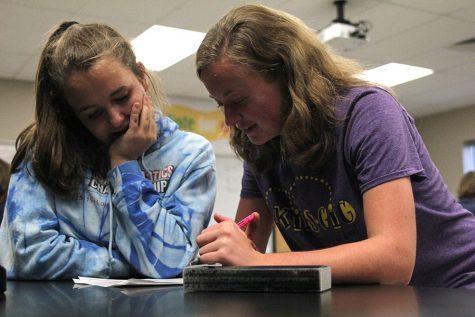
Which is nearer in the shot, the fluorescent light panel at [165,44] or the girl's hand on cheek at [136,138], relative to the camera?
the girl's hand on cheek at [136,138]

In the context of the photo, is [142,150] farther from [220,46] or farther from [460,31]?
[460,31]

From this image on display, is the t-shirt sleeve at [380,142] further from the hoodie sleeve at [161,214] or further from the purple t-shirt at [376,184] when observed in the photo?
the hoodie sleeve at [161,214]

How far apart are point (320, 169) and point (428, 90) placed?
5.13 m

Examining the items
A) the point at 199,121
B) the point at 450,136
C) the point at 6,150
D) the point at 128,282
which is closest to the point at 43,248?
the point at 128,282

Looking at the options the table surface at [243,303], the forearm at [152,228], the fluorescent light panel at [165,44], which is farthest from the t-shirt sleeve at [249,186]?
the fluorescent light panel at [165,44]

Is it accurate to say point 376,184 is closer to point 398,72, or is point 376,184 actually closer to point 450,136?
point 398,72

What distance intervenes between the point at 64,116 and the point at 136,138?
21 cm

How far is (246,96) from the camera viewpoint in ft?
3.38

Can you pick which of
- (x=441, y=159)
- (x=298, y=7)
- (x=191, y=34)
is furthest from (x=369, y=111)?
(x=441, y=159)

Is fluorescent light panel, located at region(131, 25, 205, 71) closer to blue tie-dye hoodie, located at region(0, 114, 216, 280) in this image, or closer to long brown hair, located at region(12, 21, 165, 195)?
long brown hair, located at region(12, 21, 165, 195)

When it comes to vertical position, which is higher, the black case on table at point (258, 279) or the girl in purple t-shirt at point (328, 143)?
the girl in purple t-shirt at point (328, 143)

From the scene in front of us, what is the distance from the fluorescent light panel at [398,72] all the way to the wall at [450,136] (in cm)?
158

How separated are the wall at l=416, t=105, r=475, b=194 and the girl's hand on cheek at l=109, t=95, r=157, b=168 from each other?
611cm

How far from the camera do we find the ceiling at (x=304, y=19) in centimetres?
345
